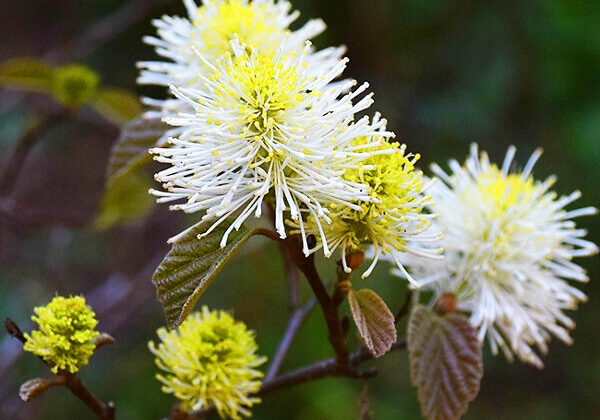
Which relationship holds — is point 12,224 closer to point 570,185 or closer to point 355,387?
point 355,387

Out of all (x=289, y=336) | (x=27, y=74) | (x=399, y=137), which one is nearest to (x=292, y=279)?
(x=289, y=336)

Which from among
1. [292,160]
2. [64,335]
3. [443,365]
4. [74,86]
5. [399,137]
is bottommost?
[443,365]

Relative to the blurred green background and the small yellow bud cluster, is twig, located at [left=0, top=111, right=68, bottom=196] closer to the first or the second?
the small yellow bud cluster

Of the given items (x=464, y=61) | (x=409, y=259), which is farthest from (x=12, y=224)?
(x=464, y=61)

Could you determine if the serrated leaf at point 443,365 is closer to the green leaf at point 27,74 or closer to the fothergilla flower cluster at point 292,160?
the fothergilla flower cluster at point 292,160

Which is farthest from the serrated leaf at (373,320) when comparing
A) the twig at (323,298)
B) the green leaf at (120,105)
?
the green leaf at (120,105)

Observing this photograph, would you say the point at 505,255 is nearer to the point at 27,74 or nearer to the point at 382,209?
the point at 382,209
